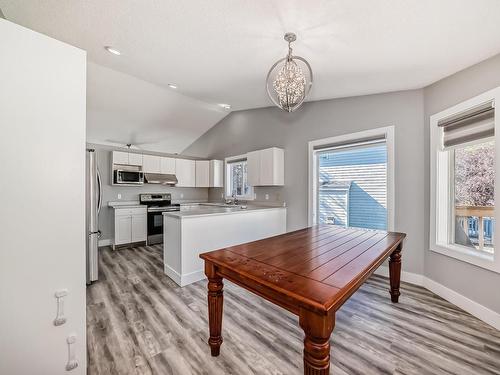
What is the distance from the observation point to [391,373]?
57.2 inches

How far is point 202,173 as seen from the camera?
581 cm

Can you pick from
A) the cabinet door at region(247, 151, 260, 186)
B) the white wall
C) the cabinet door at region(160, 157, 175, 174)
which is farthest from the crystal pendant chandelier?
the cabinet door at region(160, 157, 175, 174)

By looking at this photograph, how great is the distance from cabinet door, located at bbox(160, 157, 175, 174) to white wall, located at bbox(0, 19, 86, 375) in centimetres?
421

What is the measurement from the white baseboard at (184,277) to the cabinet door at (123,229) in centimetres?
200

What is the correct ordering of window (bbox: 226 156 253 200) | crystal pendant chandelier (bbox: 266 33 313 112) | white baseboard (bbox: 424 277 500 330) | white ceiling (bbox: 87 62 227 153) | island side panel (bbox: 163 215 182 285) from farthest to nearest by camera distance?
1. window (bbox: 226 156 253 200)
2. white ceiling (bbox: 87 62 227 153)
3. island side panel (bbox: 163 215 182 285)
4. white baseboard (bbox: 424 277 500 330)
5. crystal pendant chandelier (bbox: 266 33 313 112)

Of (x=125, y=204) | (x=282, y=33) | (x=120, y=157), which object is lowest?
(x=125, y=204)

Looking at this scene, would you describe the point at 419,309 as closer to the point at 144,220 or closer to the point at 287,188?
the point at 287,188

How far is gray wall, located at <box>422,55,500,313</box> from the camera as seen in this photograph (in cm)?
195

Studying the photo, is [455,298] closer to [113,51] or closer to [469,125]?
[469,125]

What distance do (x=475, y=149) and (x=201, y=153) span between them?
5.53 metres

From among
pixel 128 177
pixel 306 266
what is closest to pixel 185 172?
pixel 128 177

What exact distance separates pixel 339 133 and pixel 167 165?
4.12 meters

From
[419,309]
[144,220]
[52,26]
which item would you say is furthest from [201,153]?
[419,309]

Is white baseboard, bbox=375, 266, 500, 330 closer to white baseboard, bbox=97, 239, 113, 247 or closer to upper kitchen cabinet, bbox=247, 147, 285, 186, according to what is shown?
upper kitchen cabinet, bbox=247, 147, 285, 186
